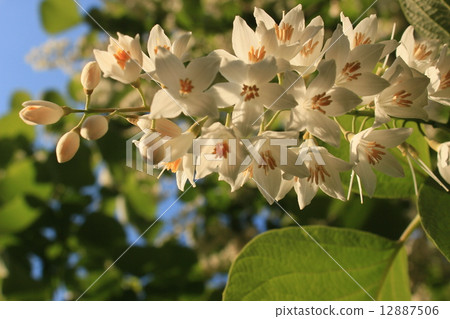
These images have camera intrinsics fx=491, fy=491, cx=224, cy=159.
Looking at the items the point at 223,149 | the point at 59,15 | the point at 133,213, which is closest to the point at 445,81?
the point at 223,149

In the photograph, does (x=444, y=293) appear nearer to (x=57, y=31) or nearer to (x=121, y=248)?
(x=121, y=248)

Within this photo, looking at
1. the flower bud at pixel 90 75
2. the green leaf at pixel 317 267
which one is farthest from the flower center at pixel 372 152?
the flower bud at pixel 90 75

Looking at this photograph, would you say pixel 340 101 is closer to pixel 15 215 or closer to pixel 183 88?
pixel 183 88

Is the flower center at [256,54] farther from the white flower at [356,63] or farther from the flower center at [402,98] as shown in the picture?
the flower center at [402,98]

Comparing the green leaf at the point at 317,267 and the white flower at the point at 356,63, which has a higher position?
the white flower at the point at 356,63

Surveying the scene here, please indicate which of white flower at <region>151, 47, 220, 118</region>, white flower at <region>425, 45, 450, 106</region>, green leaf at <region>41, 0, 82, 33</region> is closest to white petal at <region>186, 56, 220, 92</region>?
white flower at <region>151, 47, 220, 118</region>

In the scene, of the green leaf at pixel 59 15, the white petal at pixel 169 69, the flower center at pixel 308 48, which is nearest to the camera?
the white petal at pixel 169 69

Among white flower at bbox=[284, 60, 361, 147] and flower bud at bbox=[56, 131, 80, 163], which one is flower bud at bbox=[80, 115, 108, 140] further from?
white flower at bbox=[284, 60, 361, 147]
